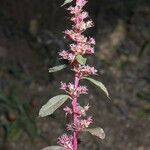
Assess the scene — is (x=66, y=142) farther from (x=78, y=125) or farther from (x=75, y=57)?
(x=75, y=57)

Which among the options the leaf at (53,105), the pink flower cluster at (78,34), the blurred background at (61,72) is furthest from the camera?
the blurred background at (61,72)

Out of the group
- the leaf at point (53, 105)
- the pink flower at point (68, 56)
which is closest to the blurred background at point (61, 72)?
the leaf at point (53, 105)

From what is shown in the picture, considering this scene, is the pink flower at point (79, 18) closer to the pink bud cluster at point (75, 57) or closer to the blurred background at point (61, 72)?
the pink bud cluster at point (75, 57)

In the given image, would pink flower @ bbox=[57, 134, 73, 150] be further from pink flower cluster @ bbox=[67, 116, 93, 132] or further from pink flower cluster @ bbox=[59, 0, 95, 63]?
pink flower cluster @ bbox=[59, 0, 95, 63]

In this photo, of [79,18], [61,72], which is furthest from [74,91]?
[61,72]

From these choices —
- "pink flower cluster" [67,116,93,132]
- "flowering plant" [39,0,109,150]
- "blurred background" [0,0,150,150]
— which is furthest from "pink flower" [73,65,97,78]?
"blurred background" [0,0,150,150]

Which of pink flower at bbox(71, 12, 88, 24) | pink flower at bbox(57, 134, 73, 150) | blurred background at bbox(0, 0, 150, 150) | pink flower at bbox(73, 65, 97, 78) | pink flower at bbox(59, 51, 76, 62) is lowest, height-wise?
pink flower at bbox(57, 134, 73, 150)

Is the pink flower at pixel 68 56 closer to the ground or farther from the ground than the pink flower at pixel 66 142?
farther from the ground

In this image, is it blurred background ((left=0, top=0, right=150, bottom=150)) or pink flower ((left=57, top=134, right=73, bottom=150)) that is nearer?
pink flower ((left=57, top=134, right=73, bottom=150))

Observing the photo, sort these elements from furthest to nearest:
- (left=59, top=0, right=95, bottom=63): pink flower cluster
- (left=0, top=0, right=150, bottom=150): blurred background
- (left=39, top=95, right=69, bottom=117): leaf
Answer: (left=0, top=0, right=150, bottom=150): blurred background
(left=39, top=95, right=69, bottom=117): leaf
(left=59, top=0, right=95, bottom=63): pink flower cluster
